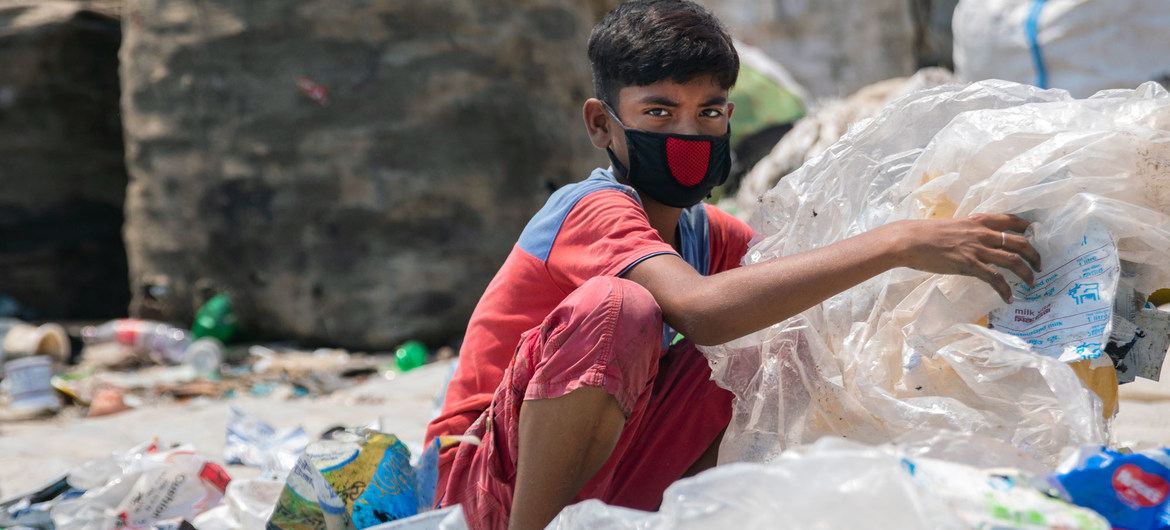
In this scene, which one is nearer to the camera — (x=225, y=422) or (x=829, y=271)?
(x=829, y=271)

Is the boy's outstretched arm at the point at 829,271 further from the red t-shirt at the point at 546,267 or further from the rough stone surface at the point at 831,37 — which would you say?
the rough stone surface at the point at 831,37

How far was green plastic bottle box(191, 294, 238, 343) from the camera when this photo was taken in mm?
4855

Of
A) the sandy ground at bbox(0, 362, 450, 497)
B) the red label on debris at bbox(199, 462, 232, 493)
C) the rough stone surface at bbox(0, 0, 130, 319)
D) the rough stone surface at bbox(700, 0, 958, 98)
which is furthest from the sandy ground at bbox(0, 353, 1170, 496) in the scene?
the rough stone surface at bbox(700, 0, 958, 98)

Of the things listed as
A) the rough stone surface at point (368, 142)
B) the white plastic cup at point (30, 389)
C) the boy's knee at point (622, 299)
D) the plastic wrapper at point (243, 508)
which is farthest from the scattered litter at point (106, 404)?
the boy's knee at point (622, 299)

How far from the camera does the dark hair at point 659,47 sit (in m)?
1.64

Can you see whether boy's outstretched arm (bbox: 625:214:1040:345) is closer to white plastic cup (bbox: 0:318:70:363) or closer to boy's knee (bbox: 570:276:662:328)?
boy's knee (bbox: 570:276:662:328)

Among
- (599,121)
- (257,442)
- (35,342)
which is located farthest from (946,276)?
(35,342)

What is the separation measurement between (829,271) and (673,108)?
492 millimetres

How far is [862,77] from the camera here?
10031 mm

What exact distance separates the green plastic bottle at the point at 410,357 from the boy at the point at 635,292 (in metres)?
2.67

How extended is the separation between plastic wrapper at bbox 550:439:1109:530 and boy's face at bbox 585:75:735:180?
2.55 feet

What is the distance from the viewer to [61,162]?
6141 millimetres

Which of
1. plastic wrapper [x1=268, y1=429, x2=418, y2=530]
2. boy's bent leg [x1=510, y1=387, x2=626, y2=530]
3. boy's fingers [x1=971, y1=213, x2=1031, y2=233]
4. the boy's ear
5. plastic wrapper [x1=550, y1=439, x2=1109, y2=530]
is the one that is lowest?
plastic wrapper [x1=268, y1=429, x2=418, y2=530]

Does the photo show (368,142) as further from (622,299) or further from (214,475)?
(622,299)
